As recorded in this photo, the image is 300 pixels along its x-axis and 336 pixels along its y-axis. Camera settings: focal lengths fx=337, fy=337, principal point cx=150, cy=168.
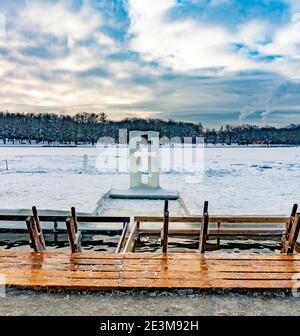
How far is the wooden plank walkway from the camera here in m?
3.72

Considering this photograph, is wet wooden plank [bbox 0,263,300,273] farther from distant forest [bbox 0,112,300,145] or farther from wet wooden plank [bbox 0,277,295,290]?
distant forest [bbox 0,112,300,145]

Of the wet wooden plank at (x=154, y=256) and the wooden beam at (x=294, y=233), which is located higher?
the wooden beam at (x=294, y=233)

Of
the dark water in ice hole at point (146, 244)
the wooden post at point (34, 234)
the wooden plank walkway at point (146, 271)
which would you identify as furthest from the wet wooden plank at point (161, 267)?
the dark water in ice hole at point (146, 244)

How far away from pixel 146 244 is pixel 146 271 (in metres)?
3.59

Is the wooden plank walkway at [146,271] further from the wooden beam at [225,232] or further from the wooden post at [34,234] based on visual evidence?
the wooden beam at [225,232]

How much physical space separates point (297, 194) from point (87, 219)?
33.4 feet

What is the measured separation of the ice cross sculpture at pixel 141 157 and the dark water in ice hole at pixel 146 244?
6300mm

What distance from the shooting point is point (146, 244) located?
7.64 m

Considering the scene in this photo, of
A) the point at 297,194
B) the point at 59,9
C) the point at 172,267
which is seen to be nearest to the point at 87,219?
the point at 172,267

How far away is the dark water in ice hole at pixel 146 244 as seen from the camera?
7402 millimetres

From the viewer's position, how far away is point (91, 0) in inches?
425

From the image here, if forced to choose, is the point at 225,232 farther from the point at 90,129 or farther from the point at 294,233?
the point at 90,129

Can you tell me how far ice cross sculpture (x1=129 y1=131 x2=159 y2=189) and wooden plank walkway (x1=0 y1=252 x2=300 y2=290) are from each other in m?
9.80

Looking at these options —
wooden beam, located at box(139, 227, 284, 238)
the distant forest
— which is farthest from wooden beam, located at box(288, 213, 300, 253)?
the distant forest
